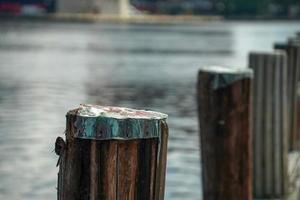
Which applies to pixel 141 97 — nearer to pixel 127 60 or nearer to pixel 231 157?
pixel 231 157

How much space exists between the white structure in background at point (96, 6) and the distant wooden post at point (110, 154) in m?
118

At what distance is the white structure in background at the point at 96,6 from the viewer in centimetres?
12288

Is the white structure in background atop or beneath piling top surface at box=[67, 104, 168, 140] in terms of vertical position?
beneath

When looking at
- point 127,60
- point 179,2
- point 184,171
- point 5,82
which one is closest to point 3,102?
point 5,82

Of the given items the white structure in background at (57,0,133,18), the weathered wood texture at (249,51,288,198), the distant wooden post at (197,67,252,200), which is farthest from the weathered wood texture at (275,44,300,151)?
the white structure in background at (57,0,133,18)

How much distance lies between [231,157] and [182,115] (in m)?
10.4

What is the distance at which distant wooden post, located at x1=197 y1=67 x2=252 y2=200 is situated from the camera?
6.00 meters

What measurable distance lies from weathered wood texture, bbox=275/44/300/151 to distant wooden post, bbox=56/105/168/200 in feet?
18.8

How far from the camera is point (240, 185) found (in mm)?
6188

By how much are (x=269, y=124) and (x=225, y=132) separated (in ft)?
4.06

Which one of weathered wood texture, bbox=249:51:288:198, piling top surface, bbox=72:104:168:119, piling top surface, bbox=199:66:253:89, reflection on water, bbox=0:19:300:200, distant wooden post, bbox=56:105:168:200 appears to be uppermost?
piling top surface, bbox=72:104:168:119

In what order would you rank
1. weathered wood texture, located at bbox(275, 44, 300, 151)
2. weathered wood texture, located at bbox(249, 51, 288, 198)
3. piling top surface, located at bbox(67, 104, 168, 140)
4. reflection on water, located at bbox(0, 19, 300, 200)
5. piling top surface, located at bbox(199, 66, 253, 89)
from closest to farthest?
piling top surface, located at bbox(67, 104, 168, 140) < piling top surface, located at bbox(199, 66, 253, 89) < weathered wood texture, located at bbox(249, 51, 288, 198) < weathered wood texture, located at bbox(275, 44, 300, 151) < reflection on water, located at bbox(0, 19, 300, 200)

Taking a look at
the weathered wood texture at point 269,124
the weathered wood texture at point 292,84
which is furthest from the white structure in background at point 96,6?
the weathered wood texture at point 269,124

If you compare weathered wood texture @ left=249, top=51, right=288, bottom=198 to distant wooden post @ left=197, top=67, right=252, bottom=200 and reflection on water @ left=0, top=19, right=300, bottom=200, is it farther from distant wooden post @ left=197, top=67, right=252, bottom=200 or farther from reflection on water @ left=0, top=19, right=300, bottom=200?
reflection on water @ left=0, top=19, right=300, bottom=200
